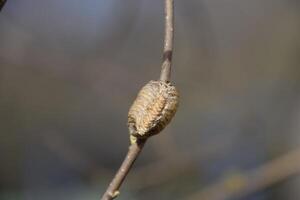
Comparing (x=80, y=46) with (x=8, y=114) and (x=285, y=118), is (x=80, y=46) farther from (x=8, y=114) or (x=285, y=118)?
(x=285, y=118)

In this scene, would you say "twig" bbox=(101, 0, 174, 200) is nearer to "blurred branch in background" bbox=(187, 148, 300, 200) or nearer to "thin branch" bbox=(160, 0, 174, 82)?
"thin branch" bbox=(160, 0, 174, 82)

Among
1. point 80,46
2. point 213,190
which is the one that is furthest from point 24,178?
point 213,190

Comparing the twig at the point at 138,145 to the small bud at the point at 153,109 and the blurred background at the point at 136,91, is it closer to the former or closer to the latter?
the small bud at the point at 153,109

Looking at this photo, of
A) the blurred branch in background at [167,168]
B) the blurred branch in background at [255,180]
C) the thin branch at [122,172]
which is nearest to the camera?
the thin branch at [122,172]

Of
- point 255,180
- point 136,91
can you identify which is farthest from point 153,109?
point 136,91

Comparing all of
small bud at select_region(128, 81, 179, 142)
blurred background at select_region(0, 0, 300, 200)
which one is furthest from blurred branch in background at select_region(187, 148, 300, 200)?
small bud at select_region(128, 81, 179, 142)

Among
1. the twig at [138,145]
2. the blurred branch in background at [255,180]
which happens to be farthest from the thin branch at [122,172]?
the blurred branch in background at [255,180]

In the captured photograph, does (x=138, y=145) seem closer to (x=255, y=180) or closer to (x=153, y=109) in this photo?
(x=153, y=109)

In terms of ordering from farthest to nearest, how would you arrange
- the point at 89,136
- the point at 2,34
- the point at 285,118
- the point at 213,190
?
the point at 89,136 < the point at 285,118 < the point at 2,34 < the point at 213,190

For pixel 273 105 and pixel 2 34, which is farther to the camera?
pixel 273 105
